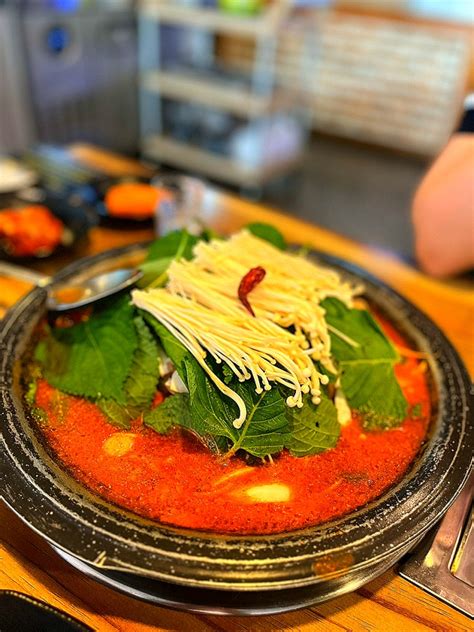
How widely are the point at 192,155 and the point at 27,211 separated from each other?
3481 mm

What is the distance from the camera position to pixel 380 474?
44.1 inches

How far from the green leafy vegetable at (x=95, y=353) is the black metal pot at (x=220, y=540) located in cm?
13

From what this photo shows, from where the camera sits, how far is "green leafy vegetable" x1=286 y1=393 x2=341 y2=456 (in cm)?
112

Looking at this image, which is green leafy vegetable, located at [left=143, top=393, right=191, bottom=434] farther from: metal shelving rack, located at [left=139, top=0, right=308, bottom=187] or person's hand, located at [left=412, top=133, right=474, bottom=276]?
metal shelving rack, located at [left=139, top=0, right=308, bottom=187]

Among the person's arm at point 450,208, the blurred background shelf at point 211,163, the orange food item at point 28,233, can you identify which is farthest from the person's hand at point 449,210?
the blurred background shelf at point 211,163

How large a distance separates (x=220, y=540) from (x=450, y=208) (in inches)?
60.6

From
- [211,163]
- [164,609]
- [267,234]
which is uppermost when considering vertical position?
[267,234]

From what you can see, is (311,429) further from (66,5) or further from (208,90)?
(66,5)

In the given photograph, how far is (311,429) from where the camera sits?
1130 millimetres

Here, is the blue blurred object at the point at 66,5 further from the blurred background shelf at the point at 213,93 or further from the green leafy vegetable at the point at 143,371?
the green leafy vegetable at the point at 143,371

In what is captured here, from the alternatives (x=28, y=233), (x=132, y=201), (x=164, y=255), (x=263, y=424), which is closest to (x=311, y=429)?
(x=263, y=424)

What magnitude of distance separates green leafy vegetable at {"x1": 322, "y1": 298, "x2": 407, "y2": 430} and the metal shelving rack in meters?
3.76

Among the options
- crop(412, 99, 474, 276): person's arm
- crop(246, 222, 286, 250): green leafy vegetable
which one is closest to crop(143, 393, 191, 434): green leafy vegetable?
crop(246, 222, 286, 250): green leafy vegetable

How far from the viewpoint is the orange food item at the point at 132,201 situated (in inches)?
91.3
